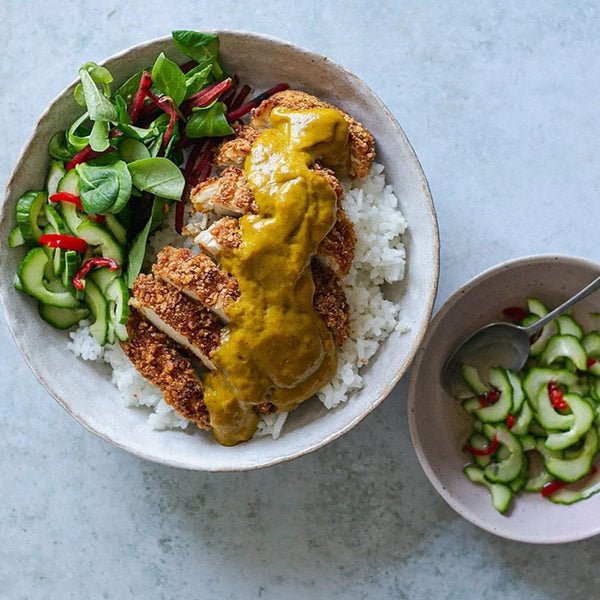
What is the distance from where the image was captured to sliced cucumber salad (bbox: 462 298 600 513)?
3086 millimetres

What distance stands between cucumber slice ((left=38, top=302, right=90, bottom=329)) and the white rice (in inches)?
2.5

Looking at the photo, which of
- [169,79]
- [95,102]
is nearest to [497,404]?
[169,79]

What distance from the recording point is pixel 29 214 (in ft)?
9.23

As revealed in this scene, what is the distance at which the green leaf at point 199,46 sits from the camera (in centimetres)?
277

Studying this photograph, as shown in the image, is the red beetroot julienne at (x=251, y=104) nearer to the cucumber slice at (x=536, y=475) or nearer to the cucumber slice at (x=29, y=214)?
the cucumber slice at (x=29, y=214)

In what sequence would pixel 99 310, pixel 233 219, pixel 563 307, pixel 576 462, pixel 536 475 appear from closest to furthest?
pixel 233 219, pixel 99 310, pixel 563 307, pixel 576 462, pixel 536 475

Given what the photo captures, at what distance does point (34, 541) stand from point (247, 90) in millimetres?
2191

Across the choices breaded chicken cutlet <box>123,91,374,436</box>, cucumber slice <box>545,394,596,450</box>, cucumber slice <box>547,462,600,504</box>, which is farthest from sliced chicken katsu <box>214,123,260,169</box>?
cucumber slice <box>547,462,600,504</box>

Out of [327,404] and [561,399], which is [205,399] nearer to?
[327,404]

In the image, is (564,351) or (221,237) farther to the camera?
(564,351)

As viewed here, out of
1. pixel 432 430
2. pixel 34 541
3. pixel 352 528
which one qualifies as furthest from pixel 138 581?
pixel 432 430

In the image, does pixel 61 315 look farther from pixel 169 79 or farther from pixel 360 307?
pixel 360 307

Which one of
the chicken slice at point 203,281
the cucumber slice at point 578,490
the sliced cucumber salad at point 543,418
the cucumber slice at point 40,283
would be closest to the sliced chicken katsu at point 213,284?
the chicken slice at point 203,281

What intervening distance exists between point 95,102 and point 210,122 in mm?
427
